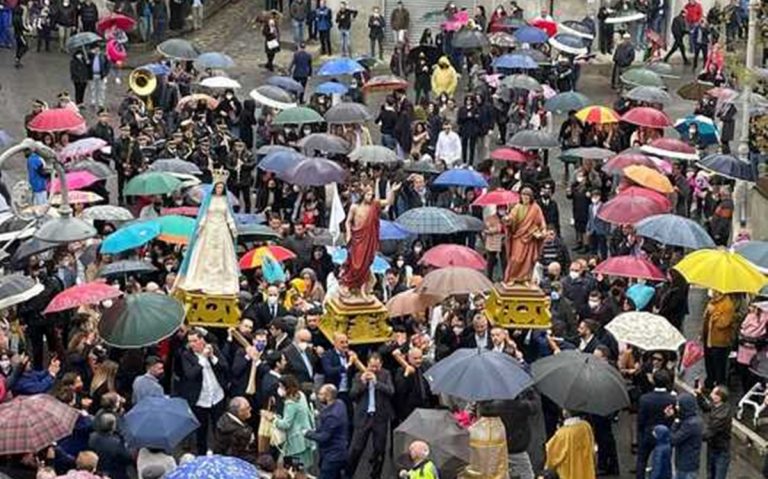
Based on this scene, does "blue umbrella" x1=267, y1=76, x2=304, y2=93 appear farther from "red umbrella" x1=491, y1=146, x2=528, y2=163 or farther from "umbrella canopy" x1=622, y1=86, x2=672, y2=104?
"umbrella canopy" x1=622, y1=86, x2=672, y2=104

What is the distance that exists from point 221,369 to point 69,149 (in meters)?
8.22

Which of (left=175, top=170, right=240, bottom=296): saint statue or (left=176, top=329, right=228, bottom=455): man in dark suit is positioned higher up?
(left=175, top=170, right=240, bottom=296): saint statue

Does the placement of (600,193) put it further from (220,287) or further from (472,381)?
(472,381)

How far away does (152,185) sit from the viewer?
21.2 meters

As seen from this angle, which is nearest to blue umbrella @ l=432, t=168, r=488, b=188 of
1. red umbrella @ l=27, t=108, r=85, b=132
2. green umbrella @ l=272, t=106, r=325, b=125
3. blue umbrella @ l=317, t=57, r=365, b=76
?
green umbrella @ l=272, t=106, r=325, b=125

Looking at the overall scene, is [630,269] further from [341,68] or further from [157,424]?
[341,68]

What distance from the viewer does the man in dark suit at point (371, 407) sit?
15328mm

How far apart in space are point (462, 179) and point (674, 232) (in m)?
4.16


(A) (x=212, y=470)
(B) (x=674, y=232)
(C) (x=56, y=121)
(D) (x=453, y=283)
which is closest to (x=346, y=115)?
(C) (x=56, y=121)

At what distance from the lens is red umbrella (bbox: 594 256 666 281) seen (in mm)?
18531

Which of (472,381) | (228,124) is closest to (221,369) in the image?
(472,381)

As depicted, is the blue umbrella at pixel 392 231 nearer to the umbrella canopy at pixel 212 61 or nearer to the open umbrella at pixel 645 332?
the open umbrella at pixel 645 332

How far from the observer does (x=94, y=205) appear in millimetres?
21875

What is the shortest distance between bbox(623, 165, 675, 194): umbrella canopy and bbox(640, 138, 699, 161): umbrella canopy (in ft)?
5.59
